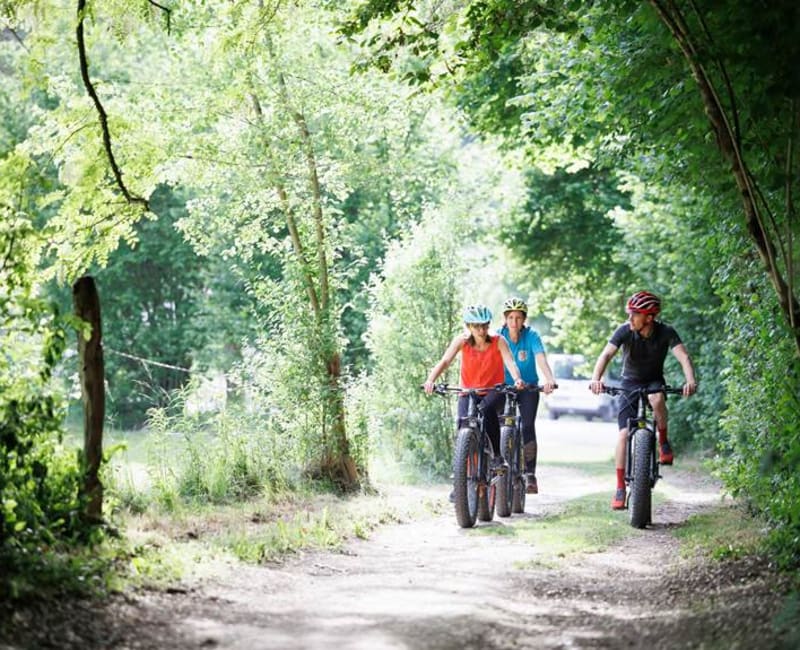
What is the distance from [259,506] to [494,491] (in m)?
2.48

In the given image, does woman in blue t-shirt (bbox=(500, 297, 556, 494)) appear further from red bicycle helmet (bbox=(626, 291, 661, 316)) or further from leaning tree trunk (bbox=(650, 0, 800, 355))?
leaning tree trunk (bbox=(650, 0, 800, 355))

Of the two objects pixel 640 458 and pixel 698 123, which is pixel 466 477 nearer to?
pixel 640 458

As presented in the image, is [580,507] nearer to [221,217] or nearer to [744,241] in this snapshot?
[744,241]

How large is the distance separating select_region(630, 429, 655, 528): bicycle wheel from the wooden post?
5241 mm

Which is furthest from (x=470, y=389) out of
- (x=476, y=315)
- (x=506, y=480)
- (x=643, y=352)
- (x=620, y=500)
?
(x=620, y=500)

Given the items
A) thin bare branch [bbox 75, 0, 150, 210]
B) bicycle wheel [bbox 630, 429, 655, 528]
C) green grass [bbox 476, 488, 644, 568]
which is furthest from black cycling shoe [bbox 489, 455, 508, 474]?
thin bare branch [bbox 75, 0, 150, 210]

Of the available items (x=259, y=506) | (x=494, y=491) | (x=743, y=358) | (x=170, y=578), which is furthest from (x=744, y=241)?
(x=170, y=578)

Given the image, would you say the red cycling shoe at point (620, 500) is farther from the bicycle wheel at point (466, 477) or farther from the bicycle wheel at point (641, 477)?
the bicycle wheel at point (466, 477)

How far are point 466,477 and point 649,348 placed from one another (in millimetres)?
2262

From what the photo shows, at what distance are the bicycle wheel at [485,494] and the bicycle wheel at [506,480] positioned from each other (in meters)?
0.18

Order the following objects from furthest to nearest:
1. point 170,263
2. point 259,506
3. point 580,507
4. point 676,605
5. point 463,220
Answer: point 170,263 < point 463,220 < point 580,507 < point 259,506 < point 676,605

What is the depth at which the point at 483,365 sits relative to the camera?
11.3 metres

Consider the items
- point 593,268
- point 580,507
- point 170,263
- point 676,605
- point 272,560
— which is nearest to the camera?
point 676,605

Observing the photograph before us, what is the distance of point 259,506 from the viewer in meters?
11.0
